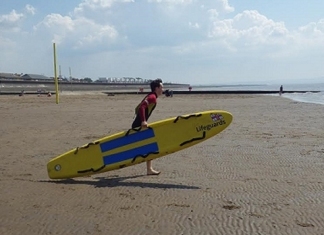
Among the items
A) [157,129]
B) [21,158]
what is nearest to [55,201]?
[157,129]

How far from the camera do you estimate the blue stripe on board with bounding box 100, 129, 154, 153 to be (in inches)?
241

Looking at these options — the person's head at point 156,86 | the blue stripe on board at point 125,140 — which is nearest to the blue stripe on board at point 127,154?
the blue stripe on board at point 125,140

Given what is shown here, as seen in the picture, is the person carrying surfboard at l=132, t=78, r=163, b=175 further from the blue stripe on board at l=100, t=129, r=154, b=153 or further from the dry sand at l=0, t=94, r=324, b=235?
the dry sand at l=0, t=94, r=324, b=235

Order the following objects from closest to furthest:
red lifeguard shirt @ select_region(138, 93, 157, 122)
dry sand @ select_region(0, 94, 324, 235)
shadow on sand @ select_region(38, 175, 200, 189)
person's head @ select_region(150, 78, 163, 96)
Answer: dry sand @ select_region(0, 94, 324, 235) → shadow on sand @ select_region(38, 175, 200, 189) → red lifeguard shirt @ select_region(138, 93, 157, 122) → person's head @ select_region(150, 78, 163, 96)

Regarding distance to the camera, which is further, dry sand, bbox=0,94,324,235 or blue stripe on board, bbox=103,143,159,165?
blue stripe on board, bbox=103,143,159,165

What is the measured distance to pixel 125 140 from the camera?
6.14 meters

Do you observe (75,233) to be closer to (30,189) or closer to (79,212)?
(79,212)

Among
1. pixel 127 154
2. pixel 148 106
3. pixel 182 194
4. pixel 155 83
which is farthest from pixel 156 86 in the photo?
pixel 182 194

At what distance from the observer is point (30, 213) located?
4.20 meters

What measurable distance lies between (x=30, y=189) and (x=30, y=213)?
3.28ft

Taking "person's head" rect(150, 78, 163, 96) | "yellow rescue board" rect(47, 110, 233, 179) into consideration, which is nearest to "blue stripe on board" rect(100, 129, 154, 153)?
"yellow rescue board" rect(47, 110, 233, 179)

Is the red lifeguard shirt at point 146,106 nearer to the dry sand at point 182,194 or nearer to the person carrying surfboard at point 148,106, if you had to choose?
the person carrying surfboard at point 148,106

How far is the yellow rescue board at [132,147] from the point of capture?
5.98 meters

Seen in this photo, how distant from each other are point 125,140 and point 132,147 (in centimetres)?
15
